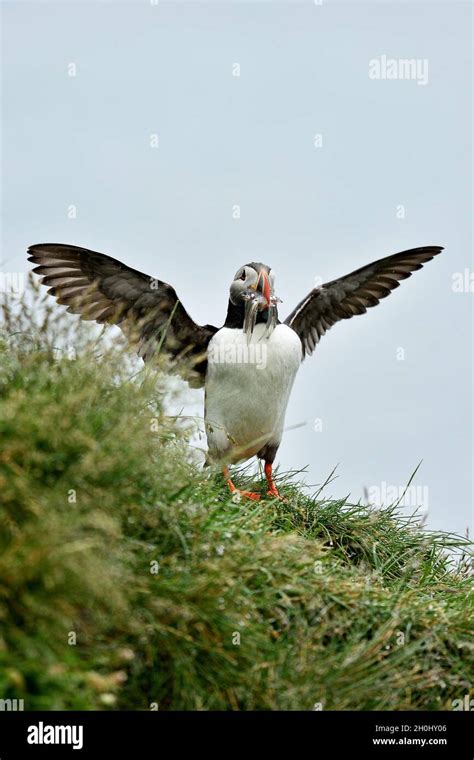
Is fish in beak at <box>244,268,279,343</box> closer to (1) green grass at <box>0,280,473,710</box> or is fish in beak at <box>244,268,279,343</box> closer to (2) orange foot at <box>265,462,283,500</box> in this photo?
(2) orange foot at <box>265,462,283,500</box>

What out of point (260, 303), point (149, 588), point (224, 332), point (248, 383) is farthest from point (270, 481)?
point (149, 588)

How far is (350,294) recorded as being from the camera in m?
9.55

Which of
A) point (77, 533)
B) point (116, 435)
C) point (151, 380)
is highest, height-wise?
point (151, 380)

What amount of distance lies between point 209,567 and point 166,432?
0.95 metres

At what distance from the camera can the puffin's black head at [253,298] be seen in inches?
322

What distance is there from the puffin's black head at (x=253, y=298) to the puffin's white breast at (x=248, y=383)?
0.32 ft

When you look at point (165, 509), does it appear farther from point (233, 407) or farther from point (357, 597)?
point (233, 407)

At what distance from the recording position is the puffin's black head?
8.18m

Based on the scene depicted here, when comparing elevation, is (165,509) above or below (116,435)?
below

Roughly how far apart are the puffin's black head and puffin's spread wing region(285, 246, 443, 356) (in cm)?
99

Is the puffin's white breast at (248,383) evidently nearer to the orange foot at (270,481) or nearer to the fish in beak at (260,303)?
the fish in beak at (260,303)

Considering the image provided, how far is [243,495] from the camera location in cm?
703
